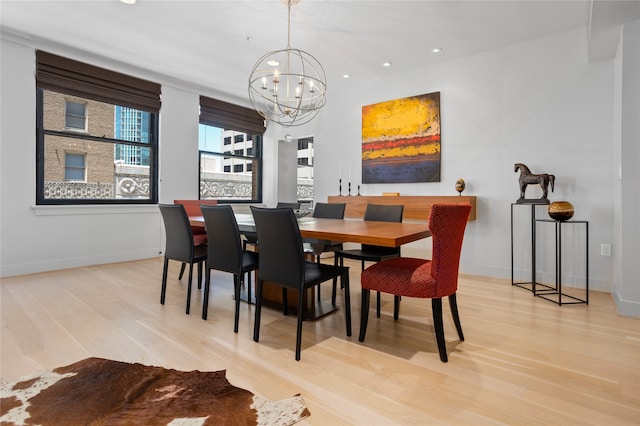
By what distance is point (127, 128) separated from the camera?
466cm

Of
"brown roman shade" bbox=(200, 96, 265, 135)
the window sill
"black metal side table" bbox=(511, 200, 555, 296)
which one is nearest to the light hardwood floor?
"black metal side table" bbox=(511, 200, 555, 296)

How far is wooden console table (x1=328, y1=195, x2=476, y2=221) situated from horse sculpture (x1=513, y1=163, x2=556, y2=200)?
1.79ft

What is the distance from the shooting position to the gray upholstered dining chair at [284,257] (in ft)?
6.24

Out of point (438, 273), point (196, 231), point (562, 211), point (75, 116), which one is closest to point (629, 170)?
point (562, 211)

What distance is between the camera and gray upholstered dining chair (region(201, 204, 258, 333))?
231 centimetres

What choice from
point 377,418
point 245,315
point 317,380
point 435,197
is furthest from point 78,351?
point 435,197

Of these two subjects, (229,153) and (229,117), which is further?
(229,153)

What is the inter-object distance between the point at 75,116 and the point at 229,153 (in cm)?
234

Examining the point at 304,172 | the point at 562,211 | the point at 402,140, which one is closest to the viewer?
the point at 562,211

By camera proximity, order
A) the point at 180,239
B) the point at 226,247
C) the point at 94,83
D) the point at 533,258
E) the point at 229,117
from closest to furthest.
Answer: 1. the point at 226,247
2. the point at 180,239
3. the point at 533,258
4. the point at 94,83
5. the point at 229,117

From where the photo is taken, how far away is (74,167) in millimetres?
4234

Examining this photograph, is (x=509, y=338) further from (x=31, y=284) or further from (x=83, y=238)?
(x=83, y=238)

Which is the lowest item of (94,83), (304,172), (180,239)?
(180,239)

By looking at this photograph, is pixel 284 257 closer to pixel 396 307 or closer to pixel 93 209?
pixel 396 307
